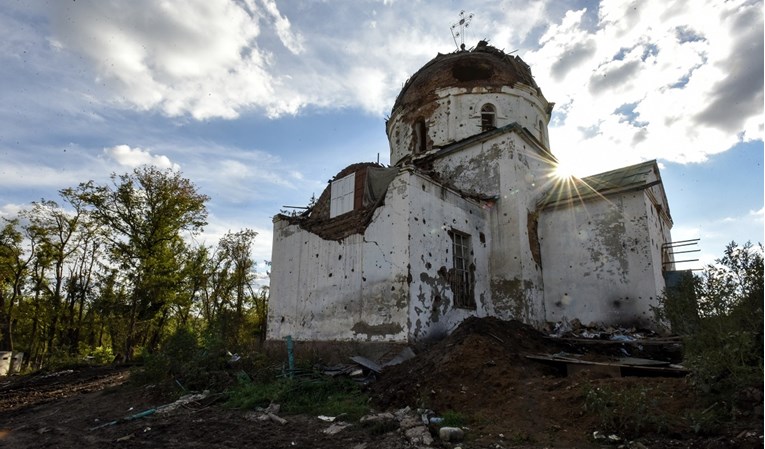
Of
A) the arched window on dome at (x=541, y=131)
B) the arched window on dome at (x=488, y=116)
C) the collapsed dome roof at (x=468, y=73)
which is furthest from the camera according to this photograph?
the arched window on dome at (x=541, y=131)

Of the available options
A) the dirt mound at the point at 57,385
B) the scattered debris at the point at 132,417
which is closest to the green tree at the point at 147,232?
the dirt mound at the point at 57,385

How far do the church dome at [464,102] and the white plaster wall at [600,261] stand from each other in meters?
3.84

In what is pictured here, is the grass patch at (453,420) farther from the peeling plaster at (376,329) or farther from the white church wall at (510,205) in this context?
the white church wall at (510,205)

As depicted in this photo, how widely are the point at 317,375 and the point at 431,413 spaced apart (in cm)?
358

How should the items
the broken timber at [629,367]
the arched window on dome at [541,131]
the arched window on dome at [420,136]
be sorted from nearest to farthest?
1. the broken timber at [629,367]
2. the arched window on dome at [420,136]
3. the arched window on dome at [541,131]

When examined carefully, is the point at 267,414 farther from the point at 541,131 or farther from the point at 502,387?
the point at 541,131

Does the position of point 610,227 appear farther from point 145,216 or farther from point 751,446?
point 145,216

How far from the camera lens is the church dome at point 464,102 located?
16.4 metres

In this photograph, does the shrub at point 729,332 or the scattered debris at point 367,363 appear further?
the scattered debris at point 367,363

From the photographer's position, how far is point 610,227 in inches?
514

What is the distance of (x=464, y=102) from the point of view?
16.6 m

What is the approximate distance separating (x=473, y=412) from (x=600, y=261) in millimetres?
8490

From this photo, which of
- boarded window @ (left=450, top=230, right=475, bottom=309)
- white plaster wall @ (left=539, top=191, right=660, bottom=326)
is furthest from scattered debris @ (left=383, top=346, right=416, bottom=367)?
white plaster wall @ (left=539, top=191, right=660, bottom=326)

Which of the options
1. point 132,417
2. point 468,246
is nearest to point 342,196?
point 468,246
